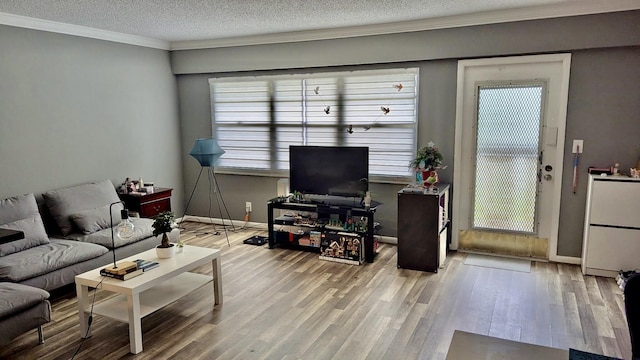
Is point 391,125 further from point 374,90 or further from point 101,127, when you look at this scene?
point 101,127

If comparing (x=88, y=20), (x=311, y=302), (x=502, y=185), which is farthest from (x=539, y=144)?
(x=88, y=20)

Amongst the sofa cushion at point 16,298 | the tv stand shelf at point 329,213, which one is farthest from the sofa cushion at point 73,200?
the tv stand shelf at point 329,213

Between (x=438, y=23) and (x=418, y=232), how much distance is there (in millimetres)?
2146

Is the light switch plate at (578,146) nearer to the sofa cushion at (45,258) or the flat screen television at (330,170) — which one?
the flat screen television at (330,170)

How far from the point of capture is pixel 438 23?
4.48 metres

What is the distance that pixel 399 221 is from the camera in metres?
4.30

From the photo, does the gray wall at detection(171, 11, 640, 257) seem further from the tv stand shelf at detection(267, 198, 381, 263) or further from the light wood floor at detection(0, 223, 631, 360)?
the light wood floor at detection(0, 223, 631, 360)

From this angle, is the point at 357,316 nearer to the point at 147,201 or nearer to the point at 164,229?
the point at 164,229

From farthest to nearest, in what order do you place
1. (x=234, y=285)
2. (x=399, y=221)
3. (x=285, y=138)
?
(x=285, y=138) < (x=399, y=221) < (x=234, y=285)

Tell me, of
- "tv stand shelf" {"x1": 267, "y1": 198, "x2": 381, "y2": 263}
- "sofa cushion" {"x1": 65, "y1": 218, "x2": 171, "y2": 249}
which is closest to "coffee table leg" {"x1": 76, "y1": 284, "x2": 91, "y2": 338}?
"sofa cushion" {"x1": 65, "y1": 218, "x2": 171, "y2": 249}

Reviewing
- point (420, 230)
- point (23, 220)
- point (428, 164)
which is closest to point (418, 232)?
point (420, 230)

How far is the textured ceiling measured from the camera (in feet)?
12.4

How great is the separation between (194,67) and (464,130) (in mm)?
3604

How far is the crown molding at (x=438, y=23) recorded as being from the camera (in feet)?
12.8
